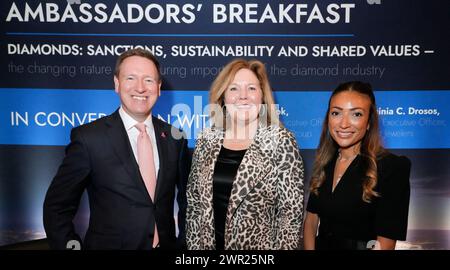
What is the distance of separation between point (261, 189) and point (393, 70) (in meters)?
1.74

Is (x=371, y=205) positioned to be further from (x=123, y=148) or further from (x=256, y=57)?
(x=123, y=148)

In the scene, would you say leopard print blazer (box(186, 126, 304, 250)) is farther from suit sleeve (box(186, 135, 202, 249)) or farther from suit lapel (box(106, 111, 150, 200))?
suit lapel (box(106, 111, 150, 200))

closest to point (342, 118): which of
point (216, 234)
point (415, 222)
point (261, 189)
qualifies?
point (261, 189)

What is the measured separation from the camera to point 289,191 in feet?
8.25

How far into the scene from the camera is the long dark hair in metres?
2.48

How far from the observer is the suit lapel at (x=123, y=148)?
255 cm

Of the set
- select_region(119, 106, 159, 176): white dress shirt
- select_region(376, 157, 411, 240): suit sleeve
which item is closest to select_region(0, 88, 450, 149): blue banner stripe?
select_region(119, 106, 159, 176): white dress shirt

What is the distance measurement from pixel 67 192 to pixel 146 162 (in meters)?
0.54

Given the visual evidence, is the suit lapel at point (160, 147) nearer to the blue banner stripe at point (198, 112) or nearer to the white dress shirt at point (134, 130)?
the white dress shirt at point (134, 130)

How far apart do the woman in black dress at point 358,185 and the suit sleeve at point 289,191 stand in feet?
0.67

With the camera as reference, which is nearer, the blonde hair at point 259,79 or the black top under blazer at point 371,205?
the black top under blazer at point 371,205

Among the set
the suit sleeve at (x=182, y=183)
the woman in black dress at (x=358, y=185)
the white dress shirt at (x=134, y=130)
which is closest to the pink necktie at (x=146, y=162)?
the white dress shirt at (x=134, y=130)

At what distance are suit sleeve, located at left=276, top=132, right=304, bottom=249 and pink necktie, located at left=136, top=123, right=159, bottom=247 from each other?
864 millimetres
